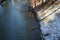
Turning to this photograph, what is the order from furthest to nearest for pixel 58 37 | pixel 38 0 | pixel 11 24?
1. pixel 38 0
2. pixel 11 24
3. pixel 58 37

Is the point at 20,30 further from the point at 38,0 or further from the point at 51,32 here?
the point at 38,0

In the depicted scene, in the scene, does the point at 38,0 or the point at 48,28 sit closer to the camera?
the point at 48,28

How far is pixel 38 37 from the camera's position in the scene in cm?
877

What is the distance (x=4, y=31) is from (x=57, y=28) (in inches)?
118

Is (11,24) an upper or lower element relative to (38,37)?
upper

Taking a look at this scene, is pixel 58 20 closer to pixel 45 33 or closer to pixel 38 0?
pixel 45 33

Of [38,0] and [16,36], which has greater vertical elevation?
[38,0]

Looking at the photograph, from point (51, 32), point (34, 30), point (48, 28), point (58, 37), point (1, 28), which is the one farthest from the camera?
point (1, 28)

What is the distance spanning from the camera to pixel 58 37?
304 inches

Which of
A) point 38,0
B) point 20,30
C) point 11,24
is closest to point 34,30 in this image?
point 20,30

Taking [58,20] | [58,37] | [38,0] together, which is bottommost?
[58,37]

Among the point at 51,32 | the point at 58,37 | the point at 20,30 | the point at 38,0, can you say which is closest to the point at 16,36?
the point at 20,30

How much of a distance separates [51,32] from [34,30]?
1.56m

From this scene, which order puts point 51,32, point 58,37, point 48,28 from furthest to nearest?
1. point 48,28
2. point 51,32
3. point 58,37
